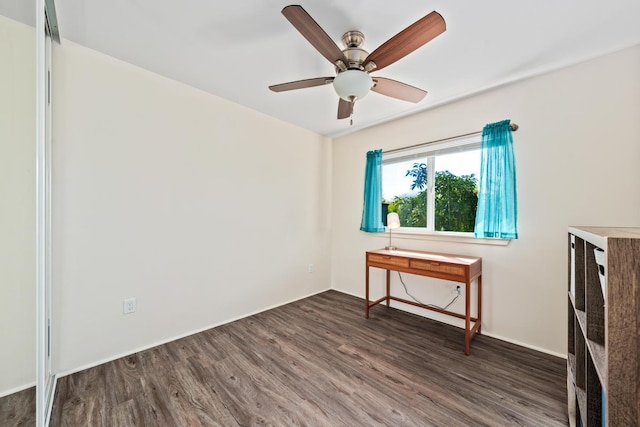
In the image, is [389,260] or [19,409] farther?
[389,260]

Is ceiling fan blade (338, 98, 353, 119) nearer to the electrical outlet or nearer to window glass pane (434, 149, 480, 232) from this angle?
window glass pane (434, 149, 480, 232)

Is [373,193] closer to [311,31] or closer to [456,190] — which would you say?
[456,190]

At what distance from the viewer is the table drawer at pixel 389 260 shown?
2.59 meters

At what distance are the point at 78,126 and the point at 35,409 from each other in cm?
179

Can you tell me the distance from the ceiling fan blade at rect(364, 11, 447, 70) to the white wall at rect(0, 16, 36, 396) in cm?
190

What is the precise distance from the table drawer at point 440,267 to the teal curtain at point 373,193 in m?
0.86

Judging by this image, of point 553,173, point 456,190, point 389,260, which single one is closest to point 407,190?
point 456,190

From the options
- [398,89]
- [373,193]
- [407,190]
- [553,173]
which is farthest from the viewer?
[373,193]

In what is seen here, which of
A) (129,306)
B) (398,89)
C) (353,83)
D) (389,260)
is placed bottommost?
(129,306)

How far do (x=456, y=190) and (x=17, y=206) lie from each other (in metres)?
3.44

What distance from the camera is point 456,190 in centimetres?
275

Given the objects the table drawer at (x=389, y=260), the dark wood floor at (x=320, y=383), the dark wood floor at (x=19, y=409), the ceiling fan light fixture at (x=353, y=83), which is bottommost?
the dark wood floor at (x=320, y=383)

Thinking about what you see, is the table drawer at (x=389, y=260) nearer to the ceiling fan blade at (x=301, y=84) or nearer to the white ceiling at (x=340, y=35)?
the white ceiling at (x=340, y=35)

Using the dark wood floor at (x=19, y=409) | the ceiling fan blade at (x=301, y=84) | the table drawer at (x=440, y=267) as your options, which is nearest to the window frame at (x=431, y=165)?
the table drawer at (x=440, y=267)
